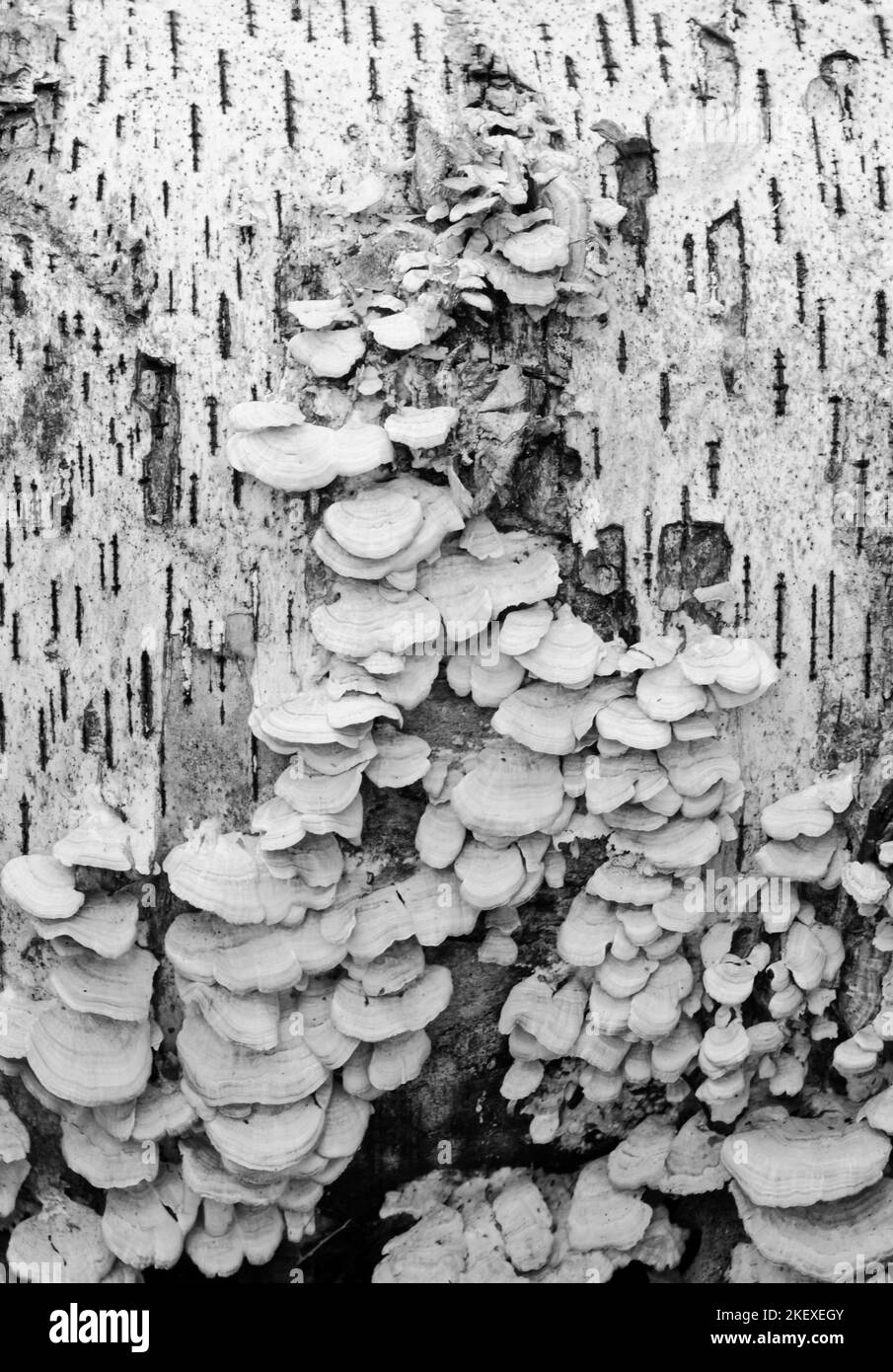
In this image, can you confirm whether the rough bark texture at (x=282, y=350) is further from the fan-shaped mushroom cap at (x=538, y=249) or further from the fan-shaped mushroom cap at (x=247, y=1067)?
the fan-shaped mushroom cap at (x=247, y=1067)

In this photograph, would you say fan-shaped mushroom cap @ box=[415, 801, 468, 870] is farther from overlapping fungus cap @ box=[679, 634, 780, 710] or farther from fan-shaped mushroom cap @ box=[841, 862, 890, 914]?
fan-shaped mushroom cap @ box=[841, 862, 890, 914]

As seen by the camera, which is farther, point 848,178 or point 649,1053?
point 649,1053

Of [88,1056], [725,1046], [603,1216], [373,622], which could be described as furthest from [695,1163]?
[373,622]

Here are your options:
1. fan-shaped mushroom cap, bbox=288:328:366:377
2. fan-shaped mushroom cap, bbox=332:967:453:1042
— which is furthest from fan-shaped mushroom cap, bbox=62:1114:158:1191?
fan-shaped mushroom cap, bbox=288:328:366:377

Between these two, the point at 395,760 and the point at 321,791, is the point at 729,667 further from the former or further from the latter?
the point at 321,791
